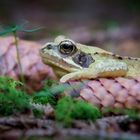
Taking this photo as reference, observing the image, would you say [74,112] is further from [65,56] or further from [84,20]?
[84,20]

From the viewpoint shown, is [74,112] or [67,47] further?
[67,47]

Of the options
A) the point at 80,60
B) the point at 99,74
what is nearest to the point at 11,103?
the point at 99,74

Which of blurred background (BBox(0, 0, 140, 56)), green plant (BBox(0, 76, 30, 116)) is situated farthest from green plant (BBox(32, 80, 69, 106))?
blurred background (BBox(0, 0, 140, 56))

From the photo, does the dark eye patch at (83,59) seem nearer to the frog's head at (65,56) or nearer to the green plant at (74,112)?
the frog's head at (65,56)

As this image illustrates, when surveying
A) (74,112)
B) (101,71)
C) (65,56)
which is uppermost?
(65,56)

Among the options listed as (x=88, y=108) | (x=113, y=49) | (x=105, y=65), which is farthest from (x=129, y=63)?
(x=113, y=49)

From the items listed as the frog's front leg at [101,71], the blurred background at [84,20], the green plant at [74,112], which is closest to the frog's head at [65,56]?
the frog's front leg at [101,71]

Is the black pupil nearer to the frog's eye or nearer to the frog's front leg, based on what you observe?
the frog's eye
